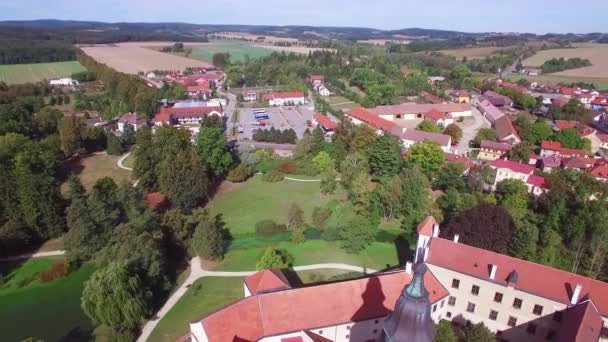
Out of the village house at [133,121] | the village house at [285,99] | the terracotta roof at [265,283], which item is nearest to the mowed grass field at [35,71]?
the village house at [133,121]

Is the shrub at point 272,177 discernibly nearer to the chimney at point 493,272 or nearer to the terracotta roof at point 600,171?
the chimney at point 493,272

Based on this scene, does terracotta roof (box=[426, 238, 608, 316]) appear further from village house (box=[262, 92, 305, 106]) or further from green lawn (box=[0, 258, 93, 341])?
village house (box=[262, 92, 305, 106])

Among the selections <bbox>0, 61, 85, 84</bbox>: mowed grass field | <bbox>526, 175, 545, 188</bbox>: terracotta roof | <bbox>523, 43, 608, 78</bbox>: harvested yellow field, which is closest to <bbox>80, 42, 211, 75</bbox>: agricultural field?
<bbox>0, 61, 85, 84</bbox>: mowed grass field


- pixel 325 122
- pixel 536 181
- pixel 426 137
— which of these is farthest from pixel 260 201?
pixel 325 122

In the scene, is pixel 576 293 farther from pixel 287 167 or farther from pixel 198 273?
pixel 287 167

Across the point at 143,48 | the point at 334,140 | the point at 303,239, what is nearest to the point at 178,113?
the point at 334,140

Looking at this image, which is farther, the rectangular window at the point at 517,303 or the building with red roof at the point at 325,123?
the building with red roof at the point at 325,123
